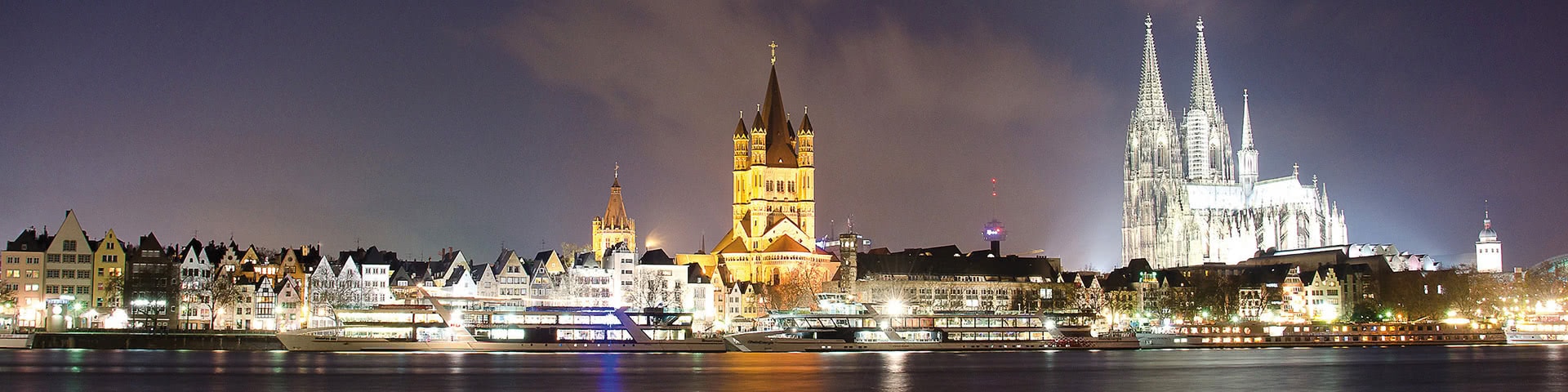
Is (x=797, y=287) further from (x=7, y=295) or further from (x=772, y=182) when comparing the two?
(x=7, y=295)

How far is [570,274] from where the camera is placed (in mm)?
141250

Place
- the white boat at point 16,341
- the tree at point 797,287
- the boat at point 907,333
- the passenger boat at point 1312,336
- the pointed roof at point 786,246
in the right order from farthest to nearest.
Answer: the pointed roof at point 786,246 → the tree at point 797,287 → the passenger boat at point 1312,336 → the white boat at point 16,341 → the boat at point 907,333

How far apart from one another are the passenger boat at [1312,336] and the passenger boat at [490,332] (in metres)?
38.6

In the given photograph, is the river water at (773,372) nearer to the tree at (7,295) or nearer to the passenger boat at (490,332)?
the passenger boat at (490,332)

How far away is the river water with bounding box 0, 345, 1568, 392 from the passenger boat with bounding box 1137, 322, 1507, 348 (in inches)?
764

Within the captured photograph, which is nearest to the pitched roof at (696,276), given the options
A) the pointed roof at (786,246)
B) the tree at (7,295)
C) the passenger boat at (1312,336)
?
Result: the pointed roof at (786,246)

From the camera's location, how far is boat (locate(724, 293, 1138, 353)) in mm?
105125

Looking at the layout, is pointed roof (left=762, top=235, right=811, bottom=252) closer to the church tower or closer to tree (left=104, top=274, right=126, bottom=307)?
the church tower

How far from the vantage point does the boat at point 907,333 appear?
4139 inches

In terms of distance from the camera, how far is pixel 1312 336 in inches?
5012

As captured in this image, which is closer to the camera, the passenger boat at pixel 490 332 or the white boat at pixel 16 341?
the passenger boat at pixel 490 332

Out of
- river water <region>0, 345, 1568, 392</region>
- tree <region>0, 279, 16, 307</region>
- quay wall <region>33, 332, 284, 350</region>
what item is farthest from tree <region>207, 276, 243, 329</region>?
river water <region>0, 345, 1568, 392</region>

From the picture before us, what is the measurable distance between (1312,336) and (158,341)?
3249 inches

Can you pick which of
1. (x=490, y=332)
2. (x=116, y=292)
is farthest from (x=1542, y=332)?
(x=116, y=292)
